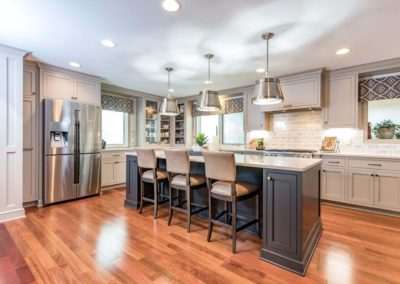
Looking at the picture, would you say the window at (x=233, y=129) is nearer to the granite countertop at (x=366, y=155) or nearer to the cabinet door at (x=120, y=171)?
the granite countertop at (x=366, y=155)

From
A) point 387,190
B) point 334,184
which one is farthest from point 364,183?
point 334,184

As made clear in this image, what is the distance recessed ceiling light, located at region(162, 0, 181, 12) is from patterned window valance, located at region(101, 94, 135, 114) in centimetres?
357

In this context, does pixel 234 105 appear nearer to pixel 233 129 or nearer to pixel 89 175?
pixel 233 129

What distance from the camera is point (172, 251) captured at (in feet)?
7.17

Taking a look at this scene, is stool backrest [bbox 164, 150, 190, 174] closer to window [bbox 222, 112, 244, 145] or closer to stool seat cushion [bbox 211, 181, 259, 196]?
stool seat cushion [bbox 211, 181, 259, 196]

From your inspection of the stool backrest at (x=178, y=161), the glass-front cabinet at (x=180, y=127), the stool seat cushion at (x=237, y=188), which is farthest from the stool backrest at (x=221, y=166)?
the glass-front cabinet at (x=180, y=127)

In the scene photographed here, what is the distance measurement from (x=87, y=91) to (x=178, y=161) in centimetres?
277

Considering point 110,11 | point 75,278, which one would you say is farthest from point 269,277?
point 110,11

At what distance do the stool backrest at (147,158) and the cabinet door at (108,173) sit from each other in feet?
6.10

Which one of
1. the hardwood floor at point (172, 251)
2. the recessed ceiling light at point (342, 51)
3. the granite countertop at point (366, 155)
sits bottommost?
the hardwood floor at point (172, 251)

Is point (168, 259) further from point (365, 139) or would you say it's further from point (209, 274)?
point (365, 139)

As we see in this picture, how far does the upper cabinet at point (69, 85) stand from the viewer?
Result: 12.0ft

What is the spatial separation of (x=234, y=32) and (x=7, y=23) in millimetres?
2542

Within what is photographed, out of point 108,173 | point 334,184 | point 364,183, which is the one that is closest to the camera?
point 364,183
